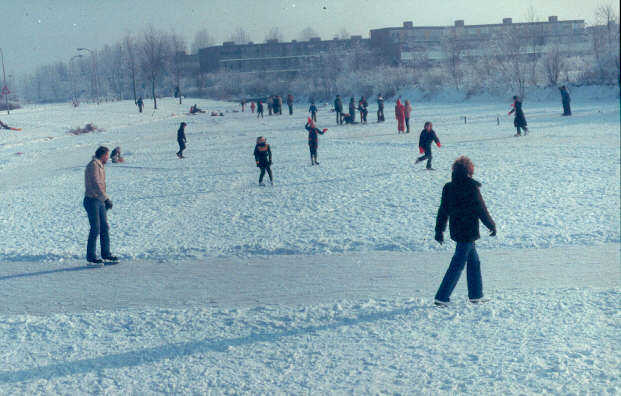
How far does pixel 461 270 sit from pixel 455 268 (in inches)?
2.9

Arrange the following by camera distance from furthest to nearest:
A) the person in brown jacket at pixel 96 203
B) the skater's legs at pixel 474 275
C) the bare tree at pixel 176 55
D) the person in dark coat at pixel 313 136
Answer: the bare tree at pixel 176 55
the person in dark coat at pixel 313 136
the person in brown jacket at pixel 96 203
the skater's legs at pixel 474 275

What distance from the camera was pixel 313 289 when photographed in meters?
6.81

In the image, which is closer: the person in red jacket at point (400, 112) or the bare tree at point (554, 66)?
the person in red jacket at point (400, 112)

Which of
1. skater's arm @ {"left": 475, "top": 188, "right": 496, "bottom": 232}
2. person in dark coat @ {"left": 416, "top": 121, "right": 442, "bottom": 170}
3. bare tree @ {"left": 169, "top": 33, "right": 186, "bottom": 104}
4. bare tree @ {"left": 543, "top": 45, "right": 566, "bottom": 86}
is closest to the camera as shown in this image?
skater's arm @ {"left": 475, "top": 188, "right": 496, "bottom": 232}

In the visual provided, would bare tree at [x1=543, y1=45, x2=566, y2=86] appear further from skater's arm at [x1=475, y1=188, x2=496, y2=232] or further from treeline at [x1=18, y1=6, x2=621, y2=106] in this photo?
skater's arm at [x1=475, y1=188, x2=496, y2=232]

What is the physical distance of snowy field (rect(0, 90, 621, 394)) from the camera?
4.73 meters

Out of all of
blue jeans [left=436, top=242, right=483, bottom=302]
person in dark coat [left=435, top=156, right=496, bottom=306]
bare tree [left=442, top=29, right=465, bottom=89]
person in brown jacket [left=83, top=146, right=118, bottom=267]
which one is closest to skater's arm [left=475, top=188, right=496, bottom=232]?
person in dark coat [left=435, top=156, right=496, bottom=306]

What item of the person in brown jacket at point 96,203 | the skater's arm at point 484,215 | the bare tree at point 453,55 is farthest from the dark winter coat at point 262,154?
the bare tree at point 453,55

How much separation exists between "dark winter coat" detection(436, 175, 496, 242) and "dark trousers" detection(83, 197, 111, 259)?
14.8 feet

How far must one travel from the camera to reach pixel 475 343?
5125mm

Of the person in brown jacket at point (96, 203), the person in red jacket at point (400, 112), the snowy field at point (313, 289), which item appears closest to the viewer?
the snowy field at point (313, 289)

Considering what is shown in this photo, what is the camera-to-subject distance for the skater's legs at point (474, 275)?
5.86 m

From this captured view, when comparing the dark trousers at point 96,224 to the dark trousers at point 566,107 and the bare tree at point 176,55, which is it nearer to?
the dark trousers at point 566,107

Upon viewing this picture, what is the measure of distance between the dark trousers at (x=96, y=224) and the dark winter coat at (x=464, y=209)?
4504mm
